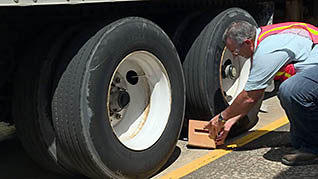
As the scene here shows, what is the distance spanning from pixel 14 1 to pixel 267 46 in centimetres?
191

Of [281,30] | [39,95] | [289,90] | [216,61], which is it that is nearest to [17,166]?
[39,95]

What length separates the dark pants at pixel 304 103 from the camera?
3.67 metres

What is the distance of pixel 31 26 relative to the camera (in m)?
3.55

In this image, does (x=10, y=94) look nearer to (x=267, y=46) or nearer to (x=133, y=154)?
(x=133, y=154)

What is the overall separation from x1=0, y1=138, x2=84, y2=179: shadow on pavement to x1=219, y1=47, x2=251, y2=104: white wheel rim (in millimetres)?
1891

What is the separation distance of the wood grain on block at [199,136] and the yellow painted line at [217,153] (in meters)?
0.10

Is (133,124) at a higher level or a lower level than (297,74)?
lower

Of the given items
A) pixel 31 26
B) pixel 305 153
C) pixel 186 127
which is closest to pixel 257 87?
pixel 305 153

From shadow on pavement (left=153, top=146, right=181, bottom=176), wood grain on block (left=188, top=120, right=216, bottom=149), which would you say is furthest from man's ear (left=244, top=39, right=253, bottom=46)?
shadow on pavement (left=153, top=146, right=181, bottom=176)

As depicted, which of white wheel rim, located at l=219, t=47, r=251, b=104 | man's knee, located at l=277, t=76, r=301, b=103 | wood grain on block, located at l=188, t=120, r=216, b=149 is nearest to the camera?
man's knee, located at l=277, t=76, r=301, b=103

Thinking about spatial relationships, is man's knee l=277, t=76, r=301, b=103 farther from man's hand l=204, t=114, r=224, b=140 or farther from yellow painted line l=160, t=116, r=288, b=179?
yellow painted line l=160, t=116, r=288, b=179

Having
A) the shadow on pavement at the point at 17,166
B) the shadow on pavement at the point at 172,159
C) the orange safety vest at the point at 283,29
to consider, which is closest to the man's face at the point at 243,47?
the orange safety vest at the point at 283,29

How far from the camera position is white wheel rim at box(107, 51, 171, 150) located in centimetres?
375

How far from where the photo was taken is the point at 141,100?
3982 mm
